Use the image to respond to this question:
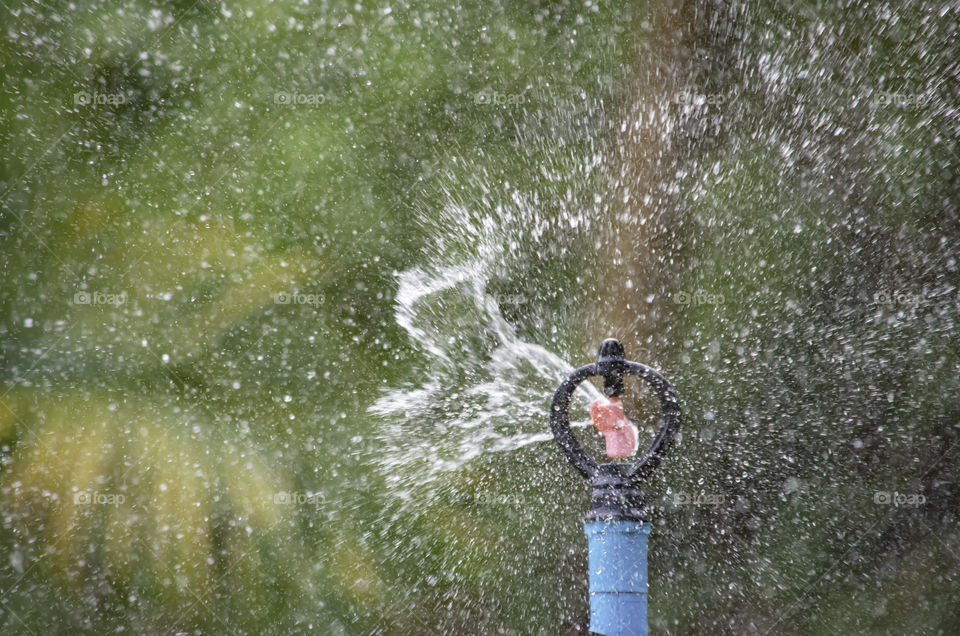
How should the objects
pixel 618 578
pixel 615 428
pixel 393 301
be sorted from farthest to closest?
pixel 393 301, pixel 615 428, pixel 618 578

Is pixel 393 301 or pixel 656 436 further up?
pixel 393 301

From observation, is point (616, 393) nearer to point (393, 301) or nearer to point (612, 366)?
point (612, 366)

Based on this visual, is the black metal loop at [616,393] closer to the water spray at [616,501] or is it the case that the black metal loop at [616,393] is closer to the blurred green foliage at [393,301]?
the water spray at [616,501]

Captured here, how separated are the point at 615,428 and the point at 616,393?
45 mm

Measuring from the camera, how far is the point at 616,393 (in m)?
0.99

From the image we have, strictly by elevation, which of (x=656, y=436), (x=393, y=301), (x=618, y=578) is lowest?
(x=618, y=578)

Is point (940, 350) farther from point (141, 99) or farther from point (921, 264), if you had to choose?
point (141, 99)

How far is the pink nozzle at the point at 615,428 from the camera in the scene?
976mm

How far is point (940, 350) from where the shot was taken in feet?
8.73

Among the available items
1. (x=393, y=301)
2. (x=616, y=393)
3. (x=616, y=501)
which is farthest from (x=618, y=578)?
(x=393, y=301)

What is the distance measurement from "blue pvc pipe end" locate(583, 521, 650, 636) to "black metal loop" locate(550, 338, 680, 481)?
76mm

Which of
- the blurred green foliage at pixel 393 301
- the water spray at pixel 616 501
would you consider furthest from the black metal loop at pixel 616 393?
the blurred green foliage at pixel 393 301

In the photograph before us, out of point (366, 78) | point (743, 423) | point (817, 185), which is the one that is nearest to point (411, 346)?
point (366, 78)

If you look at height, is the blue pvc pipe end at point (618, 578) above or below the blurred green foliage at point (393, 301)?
below
